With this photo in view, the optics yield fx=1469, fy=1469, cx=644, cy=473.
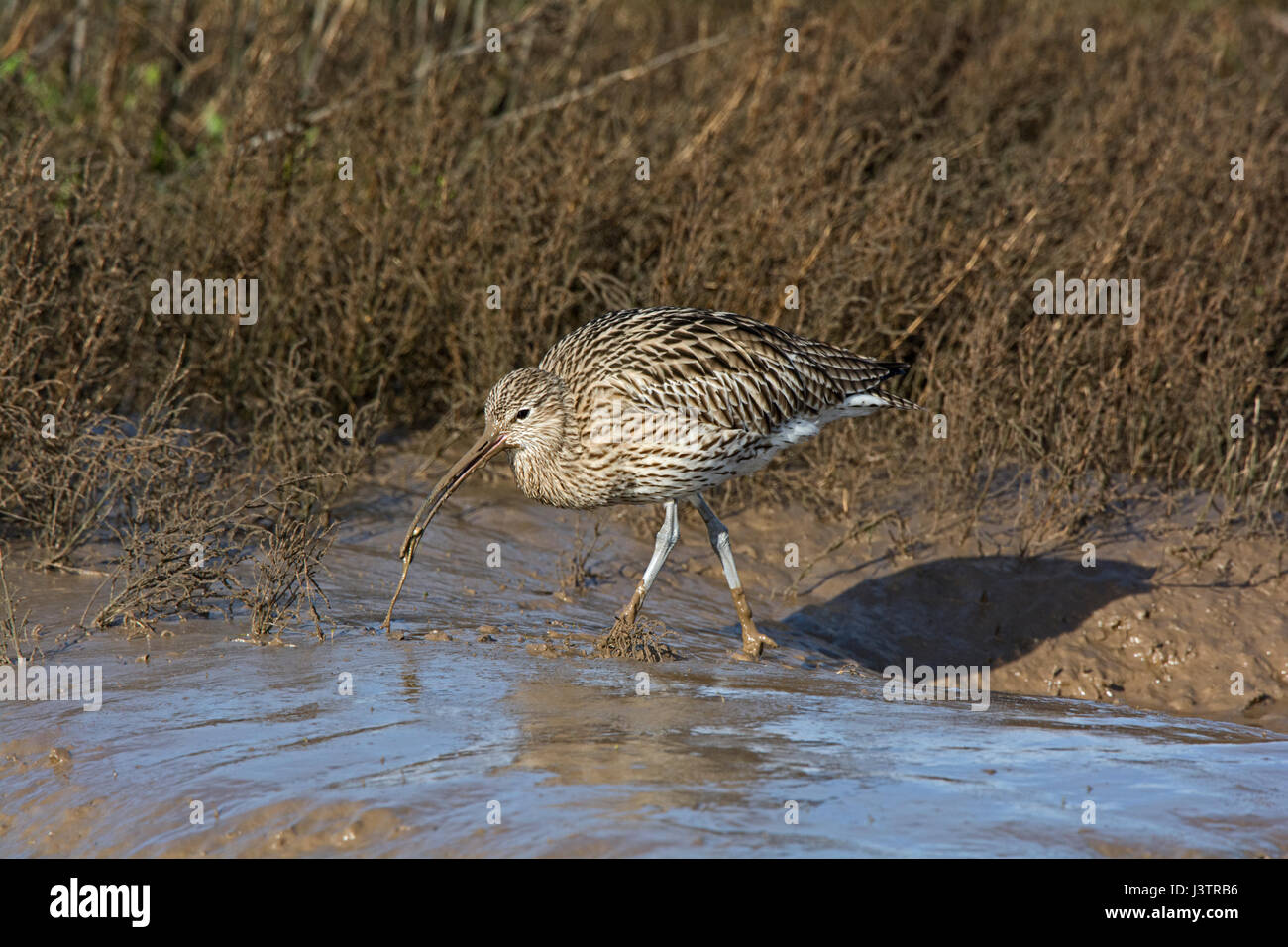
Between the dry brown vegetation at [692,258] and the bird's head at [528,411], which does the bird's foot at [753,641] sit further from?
the dry brown vegetation at [692,258]

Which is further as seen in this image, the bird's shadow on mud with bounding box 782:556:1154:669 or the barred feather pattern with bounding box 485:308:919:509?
the bird's shadow on mud with bounding box 782:556:1154:669

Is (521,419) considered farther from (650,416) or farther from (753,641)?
(753,641)

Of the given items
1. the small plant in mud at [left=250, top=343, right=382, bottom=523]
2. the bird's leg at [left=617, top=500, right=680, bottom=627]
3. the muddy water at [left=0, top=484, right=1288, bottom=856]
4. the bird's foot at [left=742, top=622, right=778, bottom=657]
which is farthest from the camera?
the small plant in mud at [left=250, top=343, right=382, bottom=523]

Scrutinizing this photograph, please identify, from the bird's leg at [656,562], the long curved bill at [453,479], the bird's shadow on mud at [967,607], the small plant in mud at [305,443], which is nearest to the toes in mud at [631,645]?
the bird's leg at [656,562]

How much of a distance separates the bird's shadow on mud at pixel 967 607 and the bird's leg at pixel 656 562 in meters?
1.04

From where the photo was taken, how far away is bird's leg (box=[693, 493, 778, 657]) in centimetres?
628

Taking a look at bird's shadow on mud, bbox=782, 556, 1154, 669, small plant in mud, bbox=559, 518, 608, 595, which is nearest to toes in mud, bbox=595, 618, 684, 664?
small plant in mud, bbox=559, 518, 608, 595

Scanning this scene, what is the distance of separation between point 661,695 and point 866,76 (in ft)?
18.5

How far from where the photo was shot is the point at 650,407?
6059 mm

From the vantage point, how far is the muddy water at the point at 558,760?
365cm

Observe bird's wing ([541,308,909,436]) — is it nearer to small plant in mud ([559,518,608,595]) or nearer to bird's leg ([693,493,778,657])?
bird's leg ([693,493,778,657])

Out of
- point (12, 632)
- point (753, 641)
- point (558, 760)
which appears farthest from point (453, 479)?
point (558, 760)

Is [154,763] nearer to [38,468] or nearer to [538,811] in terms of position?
[538,811]

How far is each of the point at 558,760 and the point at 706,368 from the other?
250 cm
